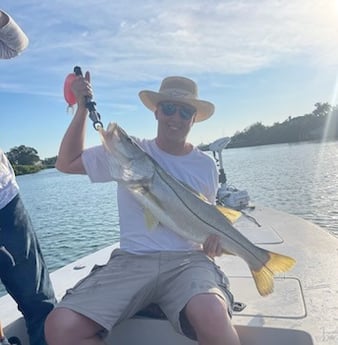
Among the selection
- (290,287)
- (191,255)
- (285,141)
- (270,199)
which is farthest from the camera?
(285,141)

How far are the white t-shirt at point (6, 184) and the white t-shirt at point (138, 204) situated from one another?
500 millimetres

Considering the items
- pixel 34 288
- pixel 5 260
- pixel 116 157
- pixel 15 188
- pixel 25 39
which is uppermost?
pixel 25 39

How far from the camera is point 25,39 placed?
2.75 meters

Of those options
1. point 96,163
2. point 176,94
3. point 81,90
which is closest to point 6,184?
point 96,163

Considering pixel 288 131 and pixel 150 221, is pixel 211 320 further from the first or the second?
pixel 288 131

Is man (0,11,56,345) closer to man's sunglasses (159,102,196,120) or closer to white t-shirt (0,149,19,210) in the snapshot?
white t-shirt (0,149,19,210)

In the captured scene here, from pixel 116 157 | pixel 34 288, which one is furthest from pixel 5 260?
pixel 116 157

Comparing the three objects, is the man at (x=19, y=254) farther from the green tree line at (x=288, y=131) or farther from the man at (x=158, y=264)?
the green tree line at (x=288, y=131)

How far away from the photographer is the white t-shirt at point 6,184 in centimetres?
263

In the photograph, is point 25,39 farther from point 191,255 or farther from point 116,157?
point 191,255

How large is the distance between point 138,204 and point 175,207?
292 millimetres

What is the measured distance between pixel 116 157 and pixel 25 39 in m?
1.03

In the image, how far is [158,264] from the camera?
8.61ft

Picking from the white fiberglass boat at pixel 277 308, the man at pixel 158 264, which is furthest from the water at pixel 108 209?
the man at pixel 158 264
